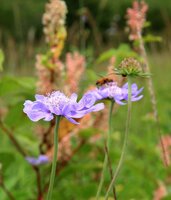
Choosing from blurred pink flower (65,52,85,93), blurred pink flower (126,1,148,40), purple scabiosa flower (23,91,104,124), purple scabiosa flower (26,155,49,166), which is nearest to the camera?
purple scabiosa flower (23,91,104,124)

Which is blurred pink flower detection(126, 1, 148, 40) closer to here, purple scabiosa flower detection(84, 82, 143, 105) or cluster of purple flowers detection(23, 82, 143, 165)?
purple scabiosa flower detection(84, 82, 143, 105)

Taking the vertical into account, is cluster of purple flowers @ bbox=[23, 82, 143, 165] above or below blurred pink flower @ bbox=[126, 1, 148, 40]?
below

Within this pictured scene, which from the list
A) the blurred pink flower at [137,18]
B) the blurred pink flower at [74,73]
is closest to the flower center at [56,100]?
the blurred pink flower at [137,18]

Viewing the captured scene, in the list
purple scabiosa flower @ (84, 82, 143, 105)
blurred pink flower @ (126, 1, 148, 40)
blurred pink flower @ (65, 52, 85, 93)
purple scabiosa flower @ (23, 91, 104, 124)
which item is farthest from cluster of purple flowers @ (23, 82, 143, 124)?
blurred pink flower @ (65, 52, 85, 93)

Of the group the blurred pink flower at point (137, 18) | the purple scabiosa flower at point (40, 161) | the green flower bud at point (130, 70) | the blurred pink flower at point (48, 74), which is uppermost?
the blurred pink flower at point (137, 18)

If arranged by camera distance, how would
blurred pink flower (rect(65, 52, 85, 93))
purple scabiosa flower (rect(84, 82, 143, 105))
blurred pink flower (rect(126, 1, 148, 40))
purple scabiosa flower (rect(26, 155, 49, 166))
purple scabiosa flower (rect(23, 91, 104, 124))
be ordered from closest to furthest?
1. purple scabiosa flower (rect(23, 91, 104, 124))
2. purple scabiosa flower (rect(84, 82, 143, 105))
3. blurred pink flower (rect(126, 1, 148, 40))
4. purple scabiosa flower (rect(26, 155, 49, 166))
5. blurred pink flower (rect(65, 52, 85, 93))

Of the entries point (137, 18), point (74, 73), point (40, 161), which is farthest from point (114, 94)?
point (74, 73)

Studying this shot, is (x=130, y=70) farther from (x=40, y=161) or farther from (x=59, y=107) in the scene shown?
(x=40, y=161)

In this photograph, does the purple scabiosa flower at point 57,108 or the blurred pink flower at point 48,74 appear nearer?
the purple scabiosa flower at point 57,108

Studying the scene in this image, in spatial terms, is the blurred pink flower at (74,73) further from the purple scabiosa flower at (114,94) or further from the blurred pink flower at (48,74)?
the purple scabiosa flower at (114,94)
